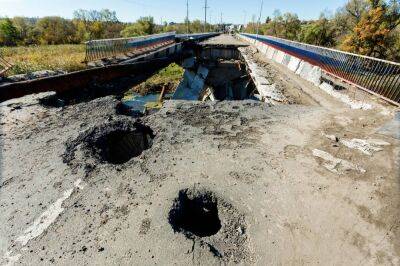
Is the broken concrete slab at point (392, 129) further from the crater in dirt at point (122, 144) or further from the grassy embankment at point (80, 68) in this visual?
the grassy embankment at point (80, 68)

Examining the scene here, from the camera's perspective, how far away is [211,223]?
3.86 metres

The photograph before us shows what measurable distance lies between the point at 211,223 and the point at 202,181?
0.68m

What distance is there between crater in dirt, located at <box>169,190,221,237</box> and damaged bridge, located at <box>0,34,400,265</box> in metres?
0.02

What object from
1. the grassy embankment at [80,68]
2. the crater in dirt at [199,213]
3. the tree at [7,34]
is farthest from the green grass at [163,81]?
the tree at [7,34]

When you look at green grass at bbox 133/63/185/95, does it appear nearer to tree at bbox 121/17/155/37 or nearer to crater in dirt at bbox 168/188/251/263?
crater in dirt at bbox 168/188/251/263

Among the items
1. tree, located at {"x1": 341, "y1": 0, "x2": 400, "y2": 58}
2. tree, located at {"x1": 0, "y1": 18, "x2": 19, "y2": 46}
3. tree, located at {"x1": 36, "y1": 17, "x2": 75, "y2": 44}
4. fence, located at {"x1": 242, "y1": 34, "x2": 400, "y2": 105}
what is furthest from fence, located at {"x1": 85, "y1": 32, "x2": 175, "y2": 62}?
tree, located at {"x1": 0, "y1": 18, "x2": 19, "y2": 46}

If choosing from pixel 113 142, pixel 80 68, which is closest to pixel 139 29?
pixel 80 68

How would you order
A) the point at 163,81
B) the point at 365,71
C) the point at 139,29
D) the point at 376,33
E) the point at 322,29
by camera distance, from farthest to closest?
1. the point at 139,29
2. the point at 322,29
3. the point at 376,33
4. the point at 163,81
5. the point at 365,71

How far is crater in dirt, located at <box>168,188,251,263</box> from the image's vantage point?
303cm

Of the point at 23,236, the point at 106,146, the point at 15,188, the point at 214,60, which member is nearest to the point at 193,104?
the point at 106,146

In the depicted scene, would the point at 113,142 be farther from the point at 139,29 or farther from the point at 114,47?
the point at 139,29

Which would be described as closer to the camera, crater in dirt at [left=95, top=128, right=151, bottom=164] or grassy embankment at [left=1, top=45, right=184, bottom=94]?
crater in dirt at [left=95, top=128, right=151, bottom=164]

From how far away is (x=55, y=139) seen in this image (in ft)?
18.1

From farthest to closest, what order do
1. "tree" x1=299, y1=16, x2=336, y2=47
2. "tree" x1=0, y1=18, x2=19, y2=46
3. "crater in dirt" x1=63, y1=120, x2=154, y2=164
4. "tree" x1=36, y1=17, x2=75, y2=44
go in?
"tree" x1=36, y1=17, x2=75, y2=44
"tree" x1=0, y1=18, x2=19, y2=46
"tree" x1=299, y1=16, x2=336, y2=47
"crater in dirt" x1=63, y1=120, x2=154, y2=164
